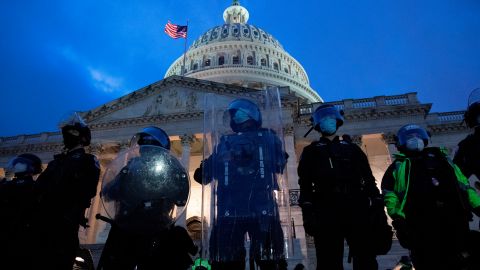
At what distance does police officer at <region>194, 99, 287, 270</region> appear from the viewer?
4.53 meters

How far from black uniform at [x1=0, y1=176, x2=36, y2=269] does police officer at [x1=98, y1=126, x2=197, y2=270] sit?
1103 millimetres

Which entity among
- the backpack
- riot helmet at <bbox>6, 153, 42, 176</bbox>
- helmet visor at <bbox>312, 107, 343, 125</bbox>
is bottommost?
the backpack

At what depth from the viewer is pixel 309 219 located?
15.6 ft

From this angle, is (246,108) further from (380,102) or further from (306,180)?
(380,102)

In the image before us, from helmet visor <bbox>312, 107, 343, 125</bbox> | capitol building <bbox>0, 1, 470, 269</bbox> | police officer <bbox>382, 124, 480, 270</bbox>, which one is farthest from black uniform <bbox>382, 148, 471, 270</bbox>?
capitol building <bbox>0, 1, 470, 269</bbox>

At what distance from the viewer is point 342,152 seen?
205 inches

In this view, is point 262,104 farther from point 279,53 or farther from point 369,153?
point 279,53

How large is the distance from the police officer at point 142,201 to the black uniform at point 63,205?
1.74 ft

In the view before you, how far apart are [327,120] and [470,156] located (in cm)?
224

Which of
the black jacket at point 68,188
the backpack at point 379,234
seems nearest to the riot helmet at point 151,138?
the black jacket at point 68,188

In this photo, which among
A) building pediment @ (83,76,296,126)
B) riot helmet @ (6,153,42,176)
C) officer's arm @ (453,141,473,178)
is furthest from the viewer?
building pediment @ (83,76,296,126)

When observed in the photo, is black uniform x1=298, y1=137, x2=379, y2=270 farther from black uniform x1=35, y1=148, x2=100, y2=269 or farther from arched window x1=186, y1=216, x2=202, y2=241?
arched window x1=186, y1=216, x2=202, y2=241

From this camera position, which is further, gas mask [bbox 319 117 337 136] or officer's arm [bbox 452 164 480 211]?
gas mask [bbox 319 117 337 136]

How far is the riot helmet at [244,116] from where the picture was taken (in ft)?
17.7
